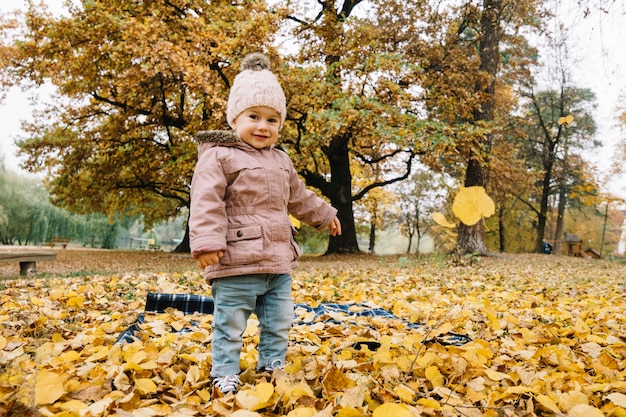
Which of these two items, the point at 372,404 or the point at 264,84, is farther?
the point at 264,84

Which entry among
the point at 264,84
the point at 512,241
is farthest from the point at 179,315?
the point at 512,241

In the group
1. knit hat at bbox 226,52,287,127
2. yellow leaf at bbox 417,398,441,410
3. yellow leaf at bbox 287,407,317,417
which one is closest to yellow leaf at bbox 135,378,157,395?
yellow leaf at bbox 287,407,317,417

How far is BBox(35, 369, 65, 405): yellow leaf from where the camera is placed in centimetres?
136

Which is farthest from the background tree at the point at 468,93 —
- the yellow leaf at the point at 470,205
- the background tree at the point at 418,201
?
the background tree at the point at 418,201

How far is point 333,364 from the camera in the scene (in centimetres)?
190

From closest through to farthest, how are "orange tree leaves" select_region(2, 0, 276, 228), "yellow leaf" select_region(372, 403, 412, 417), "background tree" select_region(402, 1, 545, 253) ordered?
"yellow leaf" select_region(372, 403, 412, 417)
"orange tree leaves" select_region(2, 0, 276, 228)
"background tree" select_region(402, 1, 545, 253)

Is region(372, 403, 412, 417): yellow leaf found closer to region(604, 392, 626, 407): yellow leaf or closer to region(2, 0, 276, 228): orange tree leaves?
region(604, 392, 626, 407): yellow leaf

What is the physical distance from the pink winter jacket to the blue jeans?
8cm

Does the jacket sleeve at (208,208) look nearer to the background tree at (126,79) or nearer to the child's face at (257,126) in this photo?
the child's face at (257,126)

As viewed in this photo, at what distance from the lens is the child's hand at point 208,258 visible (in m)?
1.72

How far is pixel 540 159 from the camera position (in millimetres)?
21375

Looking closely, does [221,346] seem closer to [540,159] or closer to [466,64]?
[466,64]

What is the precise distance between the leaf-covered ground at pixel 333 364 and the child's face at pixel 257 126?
1.01 metres

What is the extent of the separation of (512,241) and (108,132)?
23.9 m
